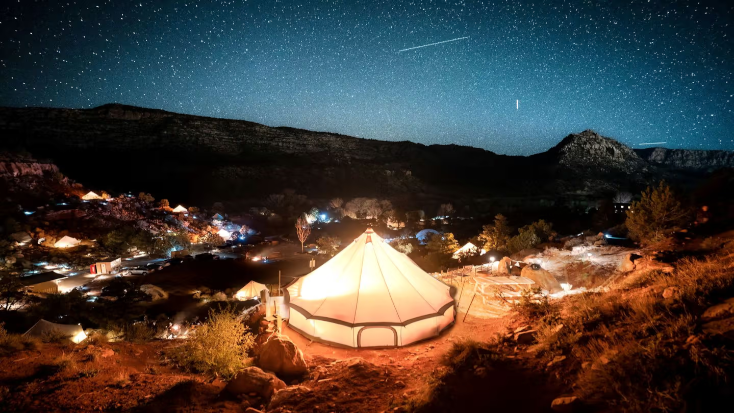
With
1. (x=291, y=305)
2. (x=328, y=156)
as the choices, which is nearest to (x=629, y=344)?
(x=291, y=305)

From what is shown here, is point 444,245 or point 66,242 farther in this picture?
point 444,245

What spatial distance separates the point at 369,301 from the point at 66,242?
89.3 feet

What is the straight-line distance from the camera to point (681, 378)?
2775 millimetres

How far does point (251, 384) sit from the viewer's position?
4.80 metres

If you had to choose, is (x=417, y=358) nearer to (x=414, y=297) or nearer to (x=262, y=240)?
(x=414, y=297)

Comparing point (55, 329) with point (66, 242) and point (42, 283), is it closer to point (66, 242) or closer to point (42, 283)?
point (42, 283)

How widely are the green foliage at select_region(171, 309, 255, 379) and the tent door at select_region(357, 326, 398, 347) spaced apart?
92.5 inches

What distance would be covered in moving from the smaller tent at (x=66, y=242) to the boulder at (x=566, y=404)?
102ft

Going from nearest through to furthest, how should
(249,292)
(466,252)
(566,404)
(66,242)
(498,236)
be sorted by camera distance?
(566,404) → (249,292) → (466,252) → (66,242) → (498,236)

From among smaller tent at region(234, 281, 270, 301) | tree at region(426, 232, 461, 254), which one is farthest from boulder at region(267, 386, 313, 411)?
tree at region(426, 232, 461, 254)

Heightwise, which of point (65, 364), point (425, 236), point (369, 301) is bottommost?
point (425, 236)

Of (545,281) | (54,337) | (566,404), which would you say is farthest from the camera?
(545,281)

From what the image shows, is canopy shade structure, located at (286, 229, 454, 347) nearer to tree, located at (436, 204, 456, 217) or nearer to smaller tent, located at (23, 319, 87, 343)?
smaller tent, located at (23, 319, 87, 343)

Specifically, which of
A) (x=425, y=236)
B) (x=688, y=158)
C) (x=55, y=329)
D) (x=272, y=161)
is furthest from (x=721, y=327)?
(x=688, y=158)
